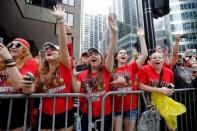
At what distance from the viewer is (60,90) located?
3.56 meters

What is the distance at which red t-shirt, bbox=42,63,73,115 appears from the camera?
3438 millimetres

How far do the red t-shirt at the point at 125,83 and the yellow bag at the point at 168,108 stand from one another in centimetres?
38

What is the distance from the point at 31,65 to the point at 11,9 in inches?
580

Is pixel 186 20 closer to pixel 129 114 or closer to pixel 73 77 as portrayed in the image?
pixel 129 114

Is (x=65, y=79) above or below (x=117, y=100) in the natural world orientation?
above

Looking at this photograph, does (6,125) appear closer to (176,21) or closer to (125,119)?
(125,119)

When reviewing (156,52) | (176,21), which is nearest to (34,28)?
(156,52)

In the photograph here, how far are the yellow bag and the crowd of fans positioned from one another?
0.36ft

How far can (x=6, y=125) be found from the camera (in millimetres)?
3229

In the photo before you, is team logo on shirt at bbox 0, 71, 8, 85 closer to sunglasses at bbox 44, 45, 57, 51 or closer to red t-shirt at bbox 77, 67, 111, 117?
sunglasses at bbox 44, 45, 57, 51

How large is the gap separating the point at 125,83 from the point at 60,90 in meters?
1.26

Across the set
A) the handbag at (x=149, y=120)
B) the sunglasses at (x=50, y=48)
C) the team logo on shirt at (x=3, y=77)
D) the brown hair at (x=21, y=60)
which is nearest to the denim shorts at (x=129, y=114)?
the handbag at (x=149, y=120)

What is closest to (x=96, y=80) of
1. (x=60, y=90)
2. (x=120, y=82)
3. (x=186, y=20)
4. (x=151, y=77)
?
(x=120, y=82)

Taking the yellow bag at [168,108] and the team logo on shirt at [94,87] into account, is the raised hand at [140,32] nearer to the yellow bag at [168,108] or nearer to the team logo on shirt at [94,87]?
the yellow bag at [168,108]
